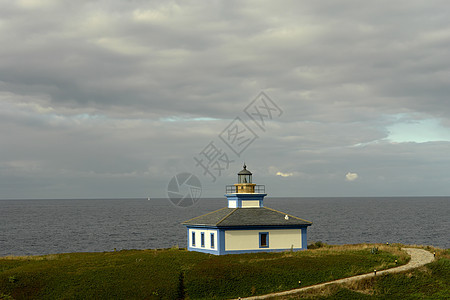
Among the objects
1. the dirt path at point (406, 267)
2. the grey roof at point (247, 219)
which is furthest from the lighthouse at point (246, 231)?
the dirt path at point (406, 267)

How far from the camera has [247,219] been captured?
50.8 m

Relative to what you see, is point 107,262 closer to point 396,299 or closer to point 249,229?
point 249,229

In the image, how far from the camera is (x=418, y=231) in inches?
4523

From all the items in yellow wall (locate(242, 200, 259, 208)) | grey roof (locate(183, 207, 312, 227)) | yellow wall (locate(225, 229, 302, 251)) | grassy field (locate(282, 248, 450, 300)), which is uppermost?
yellow wall (locate(242, 200, 259, 208))

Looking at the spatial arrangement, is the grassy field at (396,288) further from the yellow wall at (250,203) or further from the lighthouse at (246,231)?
the yellow wall at (250,203)

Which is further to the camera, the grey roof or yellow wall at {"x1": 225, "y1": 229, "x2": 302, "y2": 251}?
the grey roof

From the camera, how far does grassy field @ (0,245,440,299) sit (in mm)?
36344

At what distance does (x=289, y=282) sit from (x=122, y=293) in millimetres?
13298

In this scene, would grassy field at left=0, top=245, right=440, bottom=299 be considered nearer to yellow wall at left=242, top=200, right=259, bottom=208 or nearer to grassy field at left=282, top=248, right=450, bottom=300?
grassy field at left=282, top=248, right=450, bottom=300

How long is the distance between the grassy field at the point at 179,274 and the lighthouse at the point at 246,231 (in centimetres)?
251

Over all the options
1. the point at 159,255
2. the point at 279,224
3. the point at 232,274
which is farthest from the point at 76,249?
the point at 232,274

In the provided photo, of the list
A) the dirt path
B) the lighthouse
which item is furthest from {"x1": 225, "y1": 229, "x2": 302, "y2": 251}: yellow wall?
the dirt path

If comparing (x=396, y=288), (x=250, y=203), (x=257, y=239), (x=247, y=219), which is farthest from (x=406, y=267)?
(x=250, y=203)

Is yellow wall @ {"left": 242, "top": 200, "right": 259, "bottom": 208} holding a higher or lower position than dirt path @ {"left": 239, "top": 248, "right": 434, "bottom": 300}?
higher
